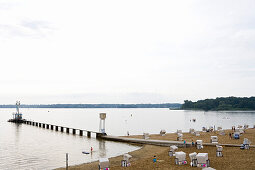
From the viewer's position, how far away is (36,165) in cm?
3022

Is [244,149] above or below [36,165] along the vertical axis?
above

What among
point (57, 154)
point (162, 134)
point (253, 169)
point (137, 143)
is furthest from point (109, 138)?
point (253, 169)

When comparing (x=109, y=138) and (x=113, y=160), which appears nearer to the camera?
(x=113, y=160)

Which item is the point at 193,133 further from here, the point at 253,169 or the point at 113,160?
the point at 253,169

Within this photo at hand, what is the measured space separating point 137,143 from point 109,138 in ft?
26.9

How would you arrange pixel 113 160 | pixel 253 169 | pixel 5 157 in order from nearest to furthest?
pixel 253 169 → pixel 113 160 → pixel 5 157

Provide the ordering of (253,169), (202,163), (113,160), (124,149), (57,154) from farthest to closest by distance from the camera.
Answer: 1. (124,149)
2. (57,154)
3. (113,160)
4. (202,163)
5. (253,169)

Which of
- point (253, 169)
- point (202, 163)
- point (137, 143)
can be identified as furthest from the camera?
point (137, 143)

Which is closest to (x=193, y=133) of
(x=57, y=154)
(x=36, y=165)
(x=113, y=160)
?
(x=113, y=160)

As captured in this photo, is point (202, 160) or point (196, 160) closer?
point (202, 160)

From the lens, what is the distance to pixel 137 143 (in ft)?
147

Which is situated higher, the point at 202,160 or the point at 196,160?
the point at 202,160

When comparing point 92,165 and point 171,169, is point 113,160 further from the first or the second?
point 171,169

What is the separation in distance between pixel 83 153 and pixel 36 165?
9.27 metres
